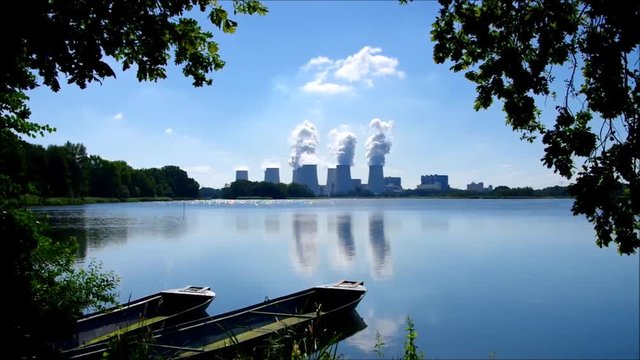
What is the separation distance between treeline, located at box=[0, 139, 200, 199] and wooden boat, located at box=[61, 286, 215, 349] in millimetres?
26910

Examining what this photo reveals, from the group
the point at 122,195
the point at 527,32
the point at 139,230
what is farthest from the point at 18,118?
the point at 122,195

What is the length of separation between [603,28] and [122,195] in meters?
134

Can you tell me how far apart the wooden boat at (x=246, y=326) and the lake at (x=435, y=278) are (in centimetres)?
136

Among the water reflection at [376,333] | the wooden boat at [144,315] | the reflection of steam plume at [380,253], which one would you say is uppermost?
the wooden boat at [144,315]

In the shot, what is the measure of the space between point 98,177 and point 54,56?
123770 mm

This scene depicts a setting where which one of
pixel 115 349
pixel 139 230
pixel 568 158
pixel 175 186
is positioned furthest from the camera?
pixel 175 186

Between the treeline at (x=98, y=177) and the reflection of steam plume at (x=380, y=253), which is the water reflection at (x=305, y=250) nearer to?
the reflection of steam plume at (x=380, y=253)

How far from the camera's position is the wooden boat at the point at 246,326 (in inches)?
404

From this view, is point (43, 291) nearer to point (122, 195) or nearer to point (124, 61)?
point (124, 61)

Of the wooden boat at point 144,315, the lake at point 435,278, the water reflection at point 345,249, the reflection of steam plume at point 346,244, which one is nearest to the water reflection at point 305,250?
the lake at point 435,278

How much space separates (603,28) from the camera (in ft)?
19.1

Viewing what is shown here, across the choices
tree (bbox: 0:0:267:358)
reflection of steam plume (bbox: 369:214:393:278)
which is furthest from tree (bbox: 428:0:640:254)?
reflection of steam plume (bbox: 369:214:393:278)

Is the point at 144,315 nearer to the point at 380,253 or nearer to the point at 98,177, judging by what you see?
the point at 380,253

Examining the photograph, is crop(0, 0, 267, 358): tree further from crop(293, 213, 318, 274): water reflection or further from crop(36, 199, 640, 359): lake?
crop(293, 213, 318, 274): water reflection
